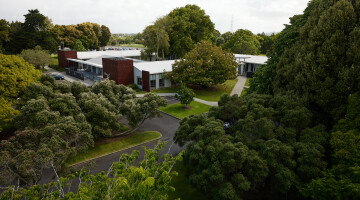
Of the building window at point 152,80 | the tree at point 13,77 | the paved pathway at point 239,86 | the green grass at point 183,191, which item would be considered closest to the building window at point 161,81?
the building window at point 152,80

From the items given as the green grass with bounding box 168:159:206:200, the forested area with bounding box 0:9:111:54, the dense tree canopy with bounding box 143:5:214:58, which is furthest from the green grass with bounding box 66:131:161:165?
the forested area with bounding box 0:9:111:54

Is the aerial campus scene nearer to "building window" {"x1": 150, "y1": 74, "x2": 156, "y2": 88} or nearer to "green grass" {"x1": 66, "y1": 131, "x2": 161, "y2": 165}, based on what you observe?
"green grass" {"x1": 66, "y1": 131, "x2": 161, "y2": 165}

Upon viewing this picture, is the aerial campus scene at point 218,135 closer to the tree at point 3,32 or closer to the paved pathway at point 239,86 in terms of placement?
the paved pathway at point 239,86

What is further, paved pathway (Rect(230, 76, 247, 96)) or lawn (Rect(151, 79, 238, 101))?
paved pathway (Rect(230, 76, 247, 96))

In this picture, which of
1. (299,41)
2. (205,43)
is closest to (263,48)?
(205,43)

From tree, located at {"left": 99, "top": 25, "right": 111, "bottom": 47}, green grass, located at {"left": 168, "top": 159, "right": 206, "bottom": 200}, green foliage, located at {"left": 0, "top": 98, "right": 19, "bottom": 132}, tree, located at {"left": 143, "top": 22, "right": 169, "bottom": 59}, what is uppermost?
tree, located at {"left": 99, "top": 25, "right": 111, "bottom": 47}
